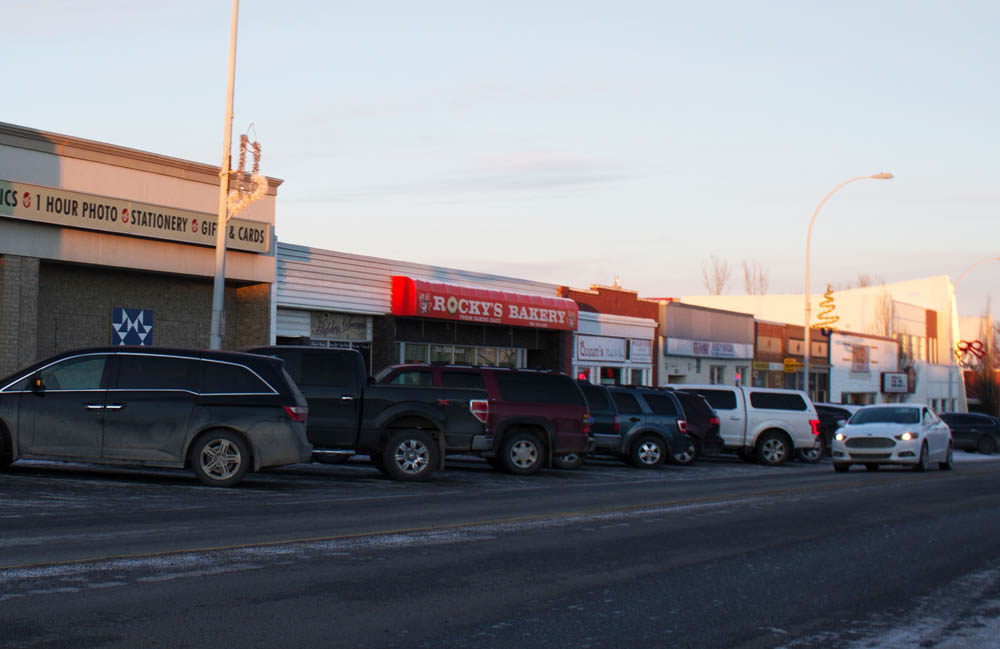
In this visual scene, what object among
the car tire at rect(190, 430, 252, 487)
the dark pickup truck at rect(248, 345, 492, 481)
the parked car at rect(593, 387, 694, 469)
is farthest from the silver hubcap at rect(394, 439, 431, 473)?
the parked car at rect(593, 387, 694, 469)

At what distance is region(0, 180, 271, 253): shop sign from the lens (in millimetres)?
23469

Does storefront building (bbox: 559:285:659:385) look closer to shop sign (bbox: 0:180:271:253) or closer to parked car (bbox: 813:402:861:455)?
parked car (bbox: 813:402:861:455)

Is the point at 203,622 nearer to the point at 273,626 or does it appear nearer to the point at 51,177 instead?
the point at 273,626

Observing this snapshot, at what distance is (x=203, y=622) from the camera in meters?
6.91

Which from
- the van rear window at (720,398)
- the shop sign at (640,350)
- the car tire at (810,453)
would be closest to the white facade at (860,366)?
the shop sign at (640,350)

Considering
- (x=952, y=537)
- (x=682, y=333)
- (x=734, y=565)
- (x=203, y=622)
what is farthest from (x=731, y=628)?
(x=682, y=333)

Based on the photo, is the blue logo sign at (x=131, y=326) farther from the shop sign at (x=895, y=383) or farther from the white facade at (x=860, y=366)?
the shop sign at (x=895, y=383)

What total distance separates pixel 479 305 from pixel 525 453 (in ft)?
48.6

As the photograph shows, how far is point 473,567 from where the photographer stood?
9352mm

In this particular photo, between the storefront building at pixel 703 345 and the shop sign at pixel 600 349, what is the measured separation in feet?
13.5

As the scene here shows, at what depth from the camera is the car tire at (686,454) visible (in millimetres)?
25766

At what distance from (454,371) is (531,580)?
11.2 metres

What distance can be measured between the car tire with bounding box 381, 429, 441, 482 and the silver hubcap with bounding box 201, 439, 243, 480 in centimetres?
326

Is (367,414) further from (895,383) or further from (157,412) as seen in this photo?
(895,383)
